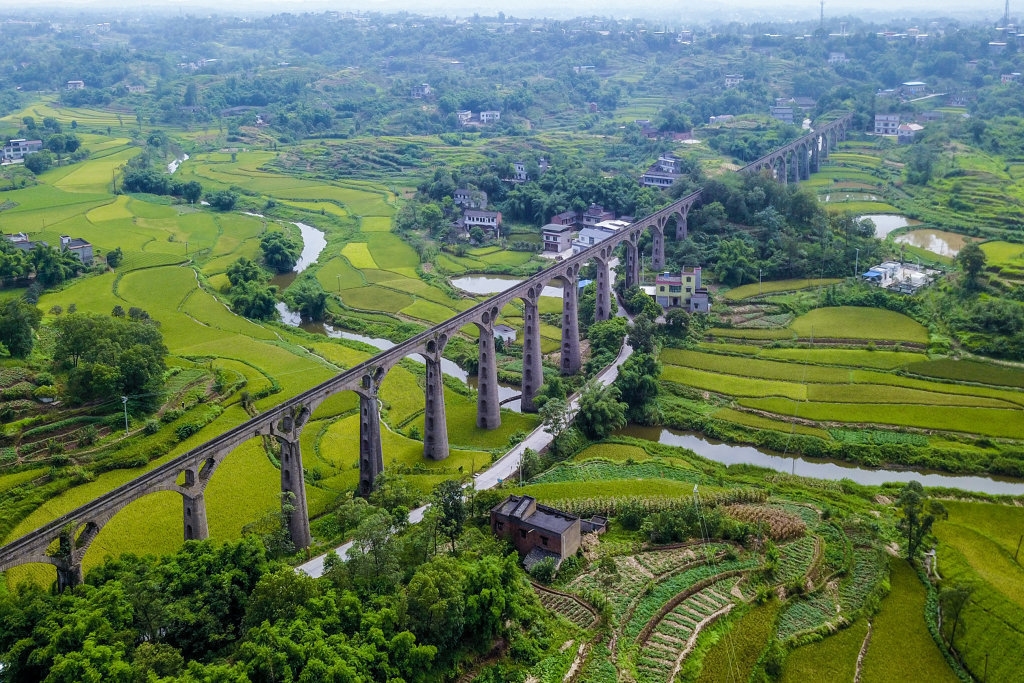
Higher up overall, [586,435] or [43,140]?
[43,140]

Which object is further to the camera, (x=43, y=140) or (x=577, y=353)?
(x=43, y=140)

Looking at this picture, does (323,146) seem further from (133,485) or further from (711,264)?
(133,485)

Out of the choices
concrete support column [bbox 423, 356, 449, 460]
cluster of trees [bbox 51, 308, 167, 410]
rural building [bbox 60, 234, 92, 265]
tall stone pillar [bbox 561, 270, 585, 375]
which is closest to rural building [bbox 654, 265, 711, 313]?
tall stone pillar [bbox 561, 270, 585, 375]

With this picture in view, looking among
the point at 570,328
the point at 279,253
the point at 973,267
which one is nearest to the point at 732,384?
the point at 570,328

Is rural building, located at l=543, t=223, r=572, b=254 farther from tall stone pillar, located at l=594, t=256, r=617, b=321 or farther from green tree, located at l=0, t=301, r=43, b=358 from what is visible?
green tree, located at l=0, t=301, r=43, b=358

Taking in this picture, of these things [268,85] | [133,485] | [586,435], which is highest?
[268,85]

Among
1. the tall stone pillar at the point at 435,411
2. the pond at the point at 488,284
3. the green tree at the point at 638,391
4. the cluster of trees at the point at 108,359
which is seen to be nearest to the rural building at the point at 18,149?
the pond at the point at 488,284

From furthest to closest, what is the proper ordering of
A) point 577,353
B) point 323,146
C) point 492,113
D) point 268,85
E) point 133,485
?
point 268,85 → point 492,113 → point 323,146 → point 577,353 → point 133,485

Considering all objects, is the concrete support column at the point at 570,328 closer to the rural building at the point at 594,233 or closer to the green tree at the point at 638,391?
the green tree at the point at 638,391

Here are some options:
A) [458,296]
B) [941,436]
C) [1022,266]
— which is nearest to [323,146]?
[458,296]
